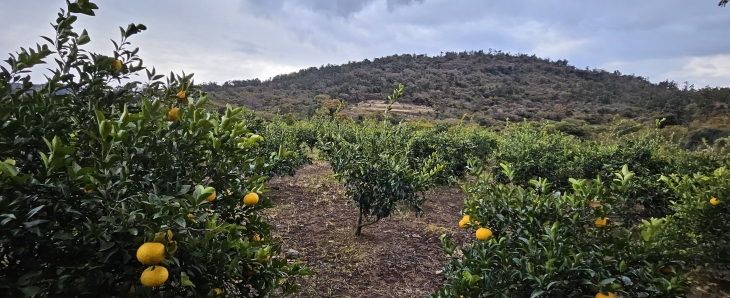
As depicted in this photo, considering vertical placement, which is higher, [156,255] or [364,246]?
[156,255]

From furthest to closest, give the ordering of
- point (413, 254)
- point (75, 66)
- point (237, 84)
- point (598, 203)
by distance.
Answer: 1. point (237, 84)
2. point (413, 254)
3. point (598, 203)
4. point (75, 66)

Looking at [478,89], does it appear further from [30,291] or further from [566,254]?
[30,291]

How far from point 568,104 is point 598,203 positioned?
42.1 meters

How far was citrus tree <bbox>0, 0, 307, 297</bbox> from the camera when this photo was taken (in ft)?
3.28

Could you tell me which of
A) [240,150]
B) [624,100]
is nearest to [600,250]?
[240,150]

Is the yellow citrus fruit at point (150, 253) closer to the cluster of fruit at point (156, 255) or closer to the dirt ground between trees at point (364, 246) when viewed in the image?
the cluster of fruit at point (156, 255)

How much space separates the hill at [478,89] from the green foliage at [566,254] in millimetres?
23078

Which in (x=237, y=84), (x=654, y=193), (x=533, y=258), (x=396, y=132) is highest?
(x=237, y=84)

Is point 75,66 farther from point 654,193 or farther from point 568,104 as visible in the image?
point 568,104

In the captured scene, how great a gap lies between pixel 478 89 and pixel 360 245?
4535cm

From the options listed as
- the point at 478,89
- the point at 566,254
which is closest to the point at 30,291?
the point at 566,254

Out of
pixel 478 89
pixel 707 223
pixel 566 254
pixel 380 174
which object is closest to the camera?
pixel 566 254

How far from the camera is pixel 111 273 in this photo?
1084 mm

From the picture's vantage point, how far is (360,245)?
459 centimetres
